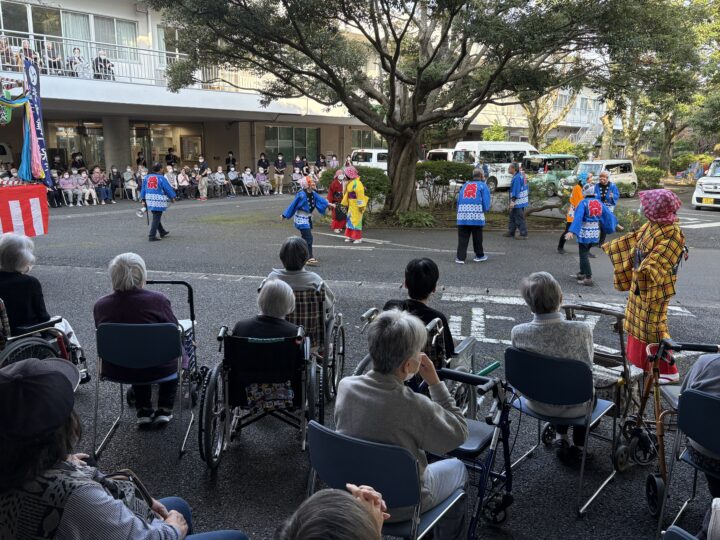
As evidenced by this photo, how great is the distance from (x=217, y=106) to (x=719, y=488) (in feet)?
76.5

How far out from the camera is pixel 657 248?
15.0ft

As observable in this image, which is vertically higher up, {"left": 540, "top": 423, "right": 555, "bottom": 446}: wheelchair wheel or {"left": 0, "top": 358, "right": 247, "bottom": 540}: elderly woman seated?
{"left": 0, "top": 358, "right": 247, "bottom": 540}: elderly woman seated

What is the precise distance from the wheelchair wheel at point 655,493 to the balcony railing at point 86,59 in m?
16.6

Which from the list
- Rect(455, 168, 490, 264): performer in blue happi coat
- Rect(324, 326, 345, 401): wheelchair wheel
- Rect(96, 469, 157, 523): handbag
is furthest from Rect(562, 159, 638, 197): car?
Rect(96, 469, 157, 523): handbag

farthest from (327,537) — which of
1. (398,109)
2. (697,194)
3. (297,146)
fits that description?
(297,146)

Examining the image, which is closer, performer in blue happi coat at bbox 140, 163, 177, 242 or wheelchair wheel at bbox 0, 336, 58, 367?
wheelchair wheel at bbox 0, 336, 58, 367

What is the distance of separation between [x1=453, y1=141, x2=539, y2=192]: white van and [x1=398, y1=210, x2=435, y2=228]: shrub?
1220 cm

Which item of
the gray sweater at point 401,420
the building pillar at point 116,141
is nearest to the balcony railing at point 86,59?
the building pillar at point 116,141

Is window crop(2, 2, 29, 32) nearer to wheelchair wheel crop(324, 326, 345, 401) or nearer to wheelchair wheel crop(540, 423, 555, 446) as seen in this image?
wheelchair wheel crop(324, 326, 345, 401)

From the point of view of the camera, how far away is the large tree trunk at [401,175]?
1608 centimetres

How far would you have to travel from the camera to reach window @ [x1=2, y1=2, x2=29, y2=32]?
20.0 meters

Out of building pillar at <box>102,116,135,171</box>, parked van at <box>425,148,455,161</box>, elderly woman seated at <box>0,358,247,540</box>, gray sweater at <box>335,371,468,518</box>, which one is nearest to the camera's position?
elderly woman seated at <box>0,358,247,540</box>

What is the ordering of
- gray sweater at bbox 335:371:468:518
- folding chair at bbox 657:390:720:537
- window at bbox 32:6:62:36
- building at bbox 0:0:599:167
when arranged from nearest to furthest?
gray sweater at bbox 335:371:468:518 → folding chair at bbox 657:390:720:537 → building at bbox 0:0:599:167 → window at bbox 32:6:62:36

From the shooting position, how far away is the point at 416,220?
15789mm
